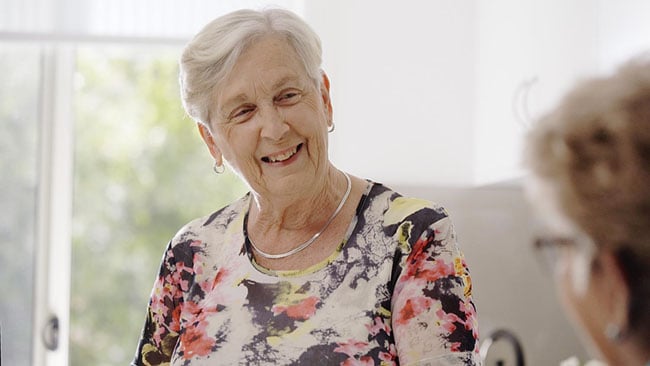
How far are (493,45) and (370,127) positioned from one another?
0.47m

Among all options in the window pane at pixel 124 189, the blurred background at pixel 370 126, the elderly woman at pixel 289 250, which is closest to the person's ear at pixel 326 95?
the elderly woman at pixel 289 250

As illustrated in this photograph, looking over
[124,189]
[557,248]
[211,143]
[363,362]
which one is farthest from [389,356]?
[124,189]

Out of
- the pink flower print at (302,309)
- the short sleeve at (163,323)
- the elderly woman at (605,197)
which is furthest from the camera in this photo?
the short sleeve at (163,323)

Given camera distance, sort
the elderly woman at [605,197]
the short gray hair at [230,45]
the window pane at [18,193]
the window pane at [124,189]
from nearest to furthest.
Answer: the elderly woman at [605,197] → the short gray hair at [230,45] → the window pane at [18,193] → the window pane at [124,189]

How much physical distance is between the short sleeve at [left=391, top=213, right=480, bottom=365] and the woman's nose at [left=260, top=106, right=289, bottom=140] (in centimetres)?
31

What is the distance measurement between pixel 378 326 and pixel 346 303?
0.07 m

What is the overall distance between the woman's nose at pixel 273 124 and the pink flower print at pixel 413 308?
1.21 ft

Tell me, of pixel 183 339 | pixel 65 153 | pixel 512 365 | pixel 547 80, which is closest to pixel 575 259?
pixel 183 339

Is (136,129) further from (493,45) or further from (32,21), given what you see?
(493,45)

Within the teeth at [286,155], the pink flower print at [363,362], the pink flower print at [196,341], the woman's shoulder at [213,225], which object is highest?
the teeth at [286,155]

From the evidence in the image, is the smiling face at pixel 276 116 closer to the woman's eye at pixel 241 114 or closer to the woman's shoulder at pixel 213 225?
the woman's eye at pixel 241 114

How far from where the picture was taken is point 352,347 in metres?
1.54

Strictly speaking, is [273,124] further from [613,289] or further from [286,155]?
[613,289]

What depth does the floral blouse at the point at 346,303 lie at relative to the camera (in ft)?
4.96
